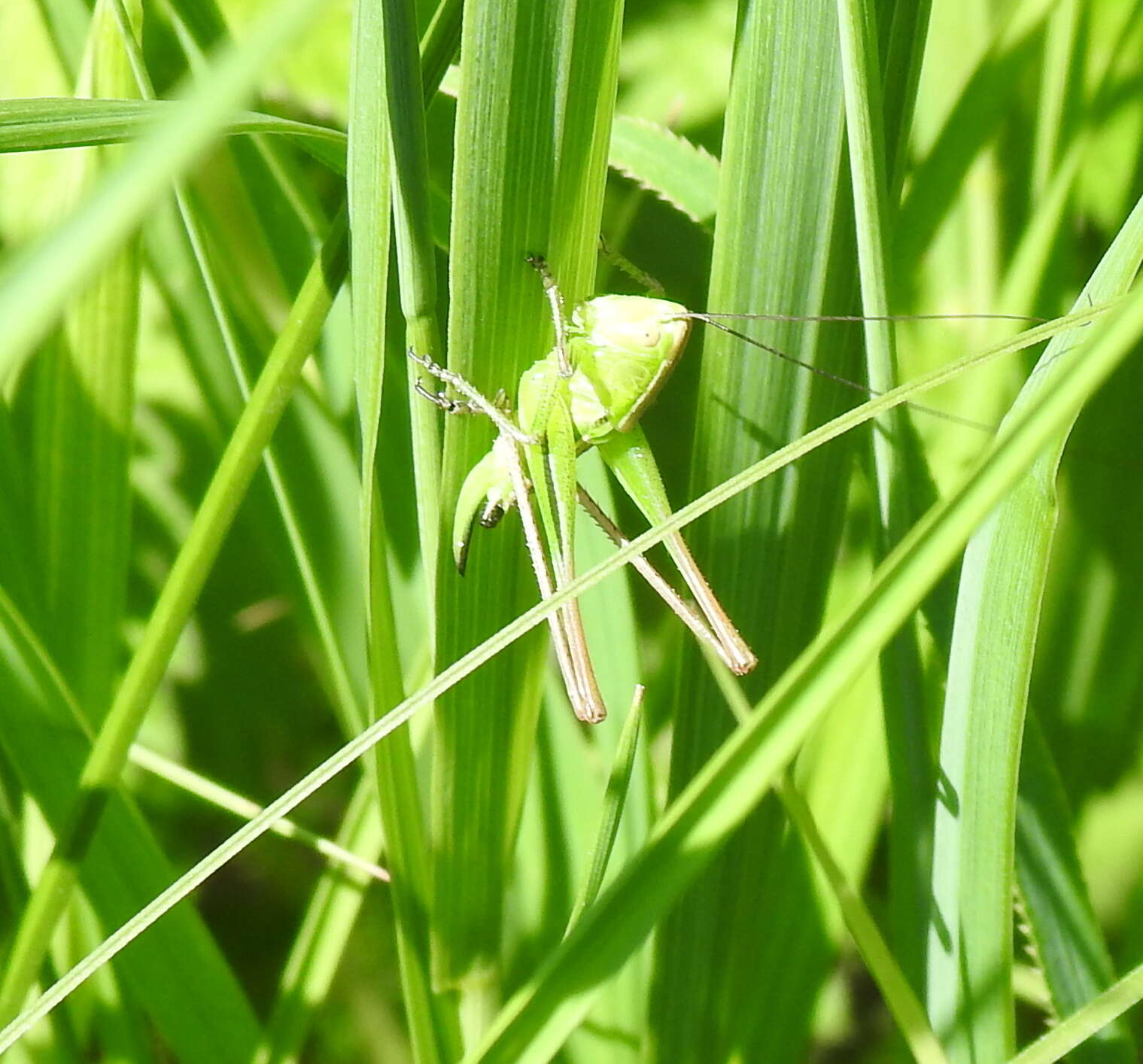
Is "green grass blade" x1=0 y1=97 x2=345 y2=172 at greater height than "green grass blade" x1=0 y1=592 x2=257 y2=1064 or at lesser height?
greater

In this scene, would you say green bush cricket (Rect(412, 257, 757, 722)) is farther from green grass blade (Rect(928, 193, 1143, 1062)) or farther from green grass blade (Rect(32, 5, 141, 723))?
green grass blade (Rect(32, 5, 141, 723))

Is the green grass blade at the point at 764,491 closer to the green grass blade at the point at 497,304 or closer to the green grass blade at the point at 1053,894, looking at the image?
the green grass blade at the point at 497,304

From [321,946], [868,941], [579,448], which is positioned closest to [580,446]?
[579,448]

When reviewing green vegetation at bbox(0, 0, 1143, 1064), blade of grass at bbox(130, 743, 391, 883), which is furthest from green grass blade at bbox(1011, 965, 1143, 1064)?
blade of grass at bbox(130, 743, 391, 883)

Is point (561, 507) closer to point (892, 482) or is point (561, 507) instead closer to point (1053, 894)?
point (892, 482)

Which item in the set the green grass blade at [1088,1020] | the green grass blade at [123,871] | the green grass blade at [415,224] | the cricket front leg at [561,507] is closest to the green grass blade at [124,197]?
the green grass blade at [415,224]
